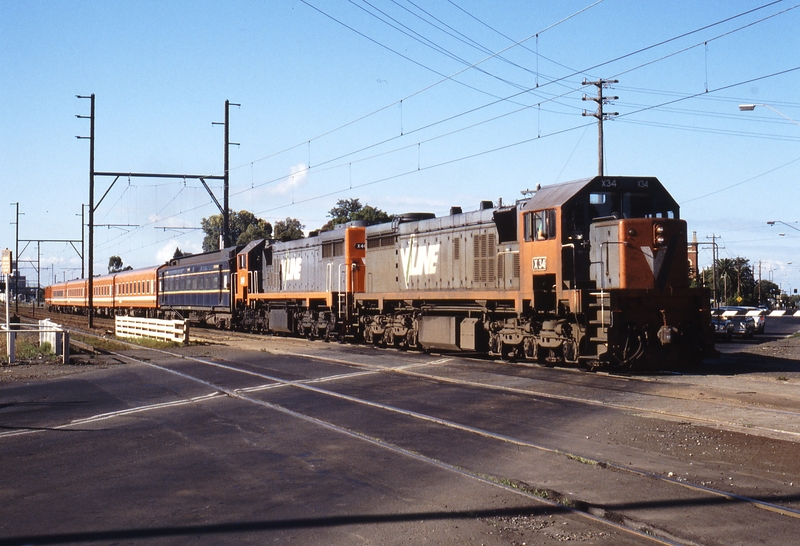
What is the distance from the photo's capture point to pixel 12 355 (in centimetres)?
2202

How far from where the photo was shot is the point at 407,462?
859cm

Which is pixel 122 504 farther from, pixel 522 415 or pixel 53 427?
pixel 522 415

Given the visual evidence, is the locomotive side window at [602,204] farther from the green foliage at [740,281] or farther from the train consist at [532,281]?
the green foliage at [740,281]

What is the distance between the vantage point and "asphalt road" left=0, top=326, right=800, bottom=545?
621 centimetres

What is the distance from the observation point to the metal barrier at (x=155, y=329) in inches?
1184

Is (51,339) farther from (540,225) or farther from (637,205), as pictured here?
(637,205)

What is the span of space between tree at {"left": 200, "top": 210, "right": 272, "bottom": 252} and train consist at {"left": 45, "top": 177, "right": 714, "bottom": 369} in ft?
226

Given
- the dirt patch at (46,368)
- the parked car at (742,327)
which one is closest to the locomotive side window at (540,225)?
the dirt patch at (46,368)

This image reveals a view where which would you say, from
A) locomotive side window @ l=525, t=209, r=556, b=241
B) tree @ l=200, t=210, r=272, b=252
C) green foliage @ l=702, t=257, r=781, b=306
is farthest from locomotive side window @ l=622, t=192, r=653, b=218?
green foliage @ l=702, t=257, r=781, b=306

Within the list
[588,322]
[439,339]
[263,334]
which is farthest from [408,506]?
[263,334]

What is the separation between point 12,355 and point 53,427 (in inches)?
479

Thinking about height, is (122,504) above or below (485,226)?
below

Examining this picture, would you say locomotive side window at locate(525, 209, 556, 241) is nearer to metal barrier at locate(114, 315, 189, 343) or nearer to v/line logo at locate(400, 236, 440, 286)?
v/line logo at locate(400, 236, 440, 286)

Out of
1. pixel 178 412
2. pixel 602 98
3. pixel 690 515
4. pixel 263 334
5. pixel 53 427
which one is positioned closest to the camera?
pixel 690 515
